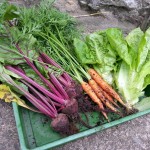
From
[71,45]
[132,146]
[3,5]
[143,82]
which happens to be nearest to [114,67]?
[143,82]

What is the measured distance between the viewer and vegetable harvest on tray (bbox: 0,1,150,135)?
1.88m

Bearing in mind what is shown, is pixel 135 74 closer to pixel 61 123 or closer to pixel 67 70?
pixel 67 70

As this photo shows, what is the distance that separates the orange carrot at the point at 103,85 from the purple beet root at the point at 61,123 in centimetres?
40

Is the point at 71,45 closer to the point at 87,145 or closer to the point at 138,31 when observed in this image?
the point at 138,31

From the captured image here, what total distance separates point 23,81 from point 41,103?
206 millimetres

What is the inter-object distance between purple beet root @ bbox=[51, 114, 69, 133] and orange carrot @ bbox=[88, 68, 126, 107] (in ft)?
1.32

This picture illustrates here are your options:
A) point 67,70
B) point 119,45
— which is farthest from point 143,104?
point 67,70

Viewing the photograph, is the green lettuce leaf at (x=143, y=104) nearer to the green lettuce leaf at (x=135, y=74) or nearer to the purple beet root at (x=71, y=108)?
the green lettuce leaf at (x=135, y=74)

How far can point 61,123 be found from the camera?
1.77m

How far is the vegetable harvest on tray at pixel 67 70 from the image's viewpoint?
6.16 ft

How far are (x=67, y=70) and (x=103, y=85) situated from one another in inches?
11.6

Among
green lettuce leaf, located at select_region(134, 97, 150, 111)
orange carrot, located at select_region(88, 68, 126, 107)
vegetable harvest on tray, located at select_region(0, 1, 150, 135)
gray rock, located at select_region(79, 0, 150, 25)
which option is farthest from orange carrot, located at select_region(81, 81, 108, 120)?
gray rock, located at select_region(79, 0, 150, 25)

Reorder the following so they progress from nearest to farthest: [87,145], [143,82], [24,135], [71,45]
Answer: [24,135] → [87,145] → [143,82] → [71,45]

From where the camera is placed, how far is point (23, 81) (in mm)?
1928
